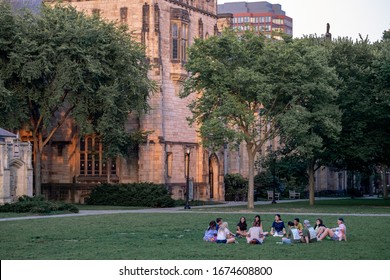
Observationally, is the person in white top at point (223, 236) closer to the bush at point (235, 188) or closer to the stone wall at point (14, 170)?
the stone wall at point (14, 170)

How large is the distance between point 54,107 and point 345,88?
68.5 ft

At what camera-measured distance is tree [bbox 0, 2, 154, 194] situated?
61.1m

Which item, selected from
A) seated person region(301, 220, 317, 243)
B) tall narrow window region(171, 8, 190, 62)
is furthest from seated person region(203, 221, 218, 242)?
tall narrow window region(171, 8, 190, 62)

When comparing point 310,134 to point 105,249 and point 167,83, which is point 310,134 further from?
point 105,249

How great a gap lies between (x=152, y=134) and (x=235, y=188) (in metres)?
15.6

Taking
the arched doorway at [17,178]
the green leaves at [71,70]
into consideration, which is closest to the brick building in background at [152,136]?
the green leaves at [71,70]

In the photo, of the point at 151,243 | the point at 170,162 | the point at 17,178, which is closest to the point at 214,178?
the point at 170,162

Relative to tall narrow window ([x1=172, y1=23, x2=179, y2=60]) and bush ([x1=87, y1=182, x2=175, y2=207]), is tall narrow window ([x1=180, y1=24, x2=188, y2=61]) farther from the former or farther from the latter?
bush ([x1=87, y1=182, x2=175, y2=207])

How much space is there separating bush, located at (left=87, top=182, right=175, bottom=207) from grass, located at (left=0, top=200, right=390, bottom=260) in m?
20.3

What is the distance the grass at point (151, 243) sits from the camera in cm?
2787

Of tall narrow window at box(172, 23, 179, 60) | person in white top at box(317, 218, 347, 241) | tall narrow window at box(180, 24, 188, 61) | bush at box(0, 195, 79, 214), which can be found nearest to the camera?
person in white top at box(317, 218, 347, 241)

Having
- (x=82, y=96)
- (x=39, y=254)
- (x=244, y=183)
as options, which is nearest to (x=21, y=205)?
(x=82, y=96)

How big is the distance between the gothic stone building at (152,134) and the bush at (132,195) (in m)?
2.71

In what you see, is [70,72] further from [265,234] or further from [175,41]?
[265,234]
